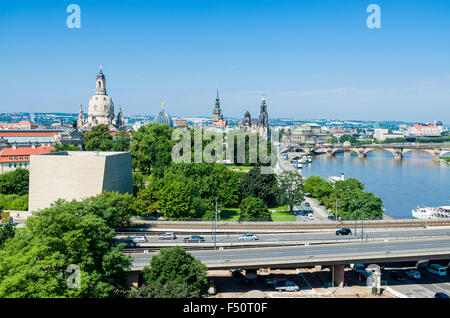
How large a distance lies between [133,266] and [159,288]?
257 centimetres

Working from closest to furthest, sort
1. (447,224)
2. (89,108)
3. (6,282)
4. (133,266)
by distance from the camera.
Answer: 1. (6,282)
2. (133,266)
3. (447,224)
4. (89,108)

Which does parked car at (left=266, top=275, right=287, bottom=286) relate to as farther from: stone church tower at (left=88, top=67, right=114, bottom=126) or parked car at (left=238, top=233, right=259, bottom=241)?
stone church tower at (left=88, top=67, right=114, bottom=126)

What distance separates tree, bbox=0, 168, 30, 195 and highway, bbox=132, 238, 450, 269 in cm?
1616

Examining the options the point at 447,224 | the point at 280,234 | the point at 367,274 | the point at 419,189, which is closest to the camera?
the point at 367,274

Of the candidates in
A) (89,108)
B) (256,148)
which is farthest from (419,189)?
(89,108)

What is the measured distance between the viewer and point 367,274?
1788 cm

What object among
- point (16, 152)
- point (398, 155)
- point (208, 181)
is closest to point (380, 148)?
point (398, 155)

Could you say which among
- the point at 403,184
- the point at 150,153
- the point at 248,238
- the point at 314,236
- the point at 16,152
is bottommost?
the point at 403,184

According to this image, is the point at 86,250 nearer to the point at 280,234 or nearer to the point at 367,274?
the point at 280,234

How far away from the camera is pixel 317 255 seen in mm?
15516

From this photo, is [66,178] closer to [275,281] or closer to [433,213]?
[275,281]

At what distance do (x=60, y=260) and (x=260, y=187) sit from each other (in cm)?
1871
